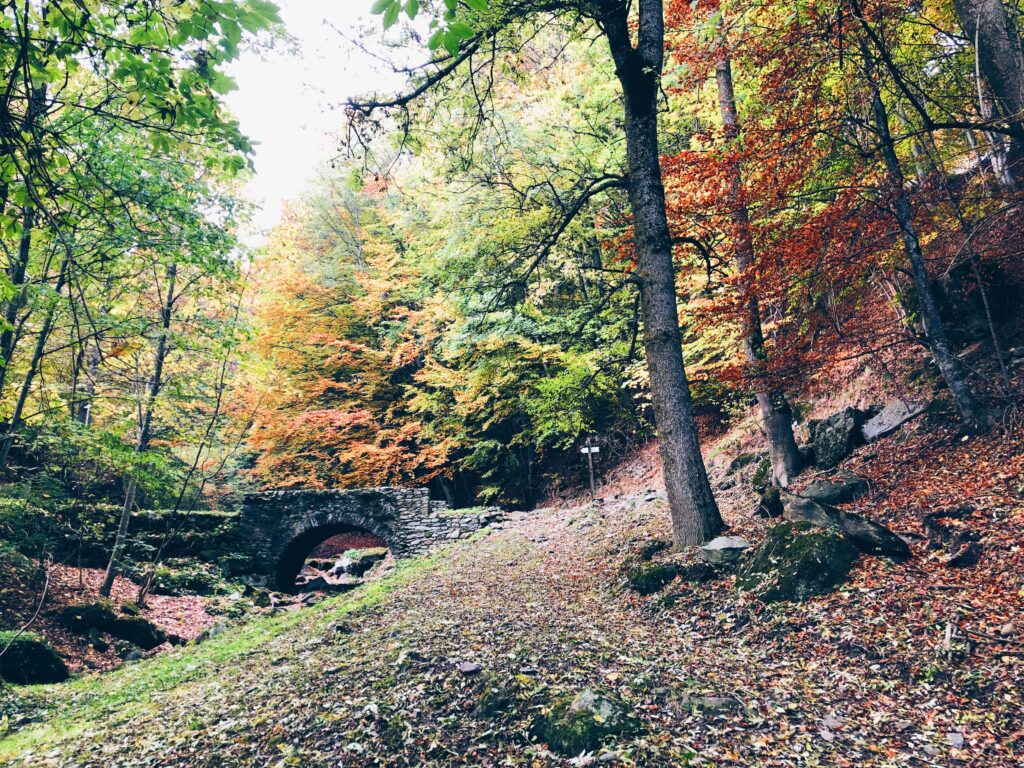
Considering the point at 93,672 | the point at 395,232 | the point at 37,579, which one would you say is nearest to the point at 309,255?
the point at 395,232

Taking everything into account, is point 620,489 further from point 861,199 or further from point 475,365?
point 861,199

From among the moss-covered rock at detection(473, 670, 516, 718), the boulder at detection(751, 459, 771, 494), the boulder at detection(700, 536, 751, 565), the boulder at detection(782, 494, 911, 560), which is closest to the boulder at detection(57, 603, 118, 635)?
the moss-covered rock at detection(473, 670, 516, 718)

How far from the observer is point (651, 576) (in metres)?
5.70

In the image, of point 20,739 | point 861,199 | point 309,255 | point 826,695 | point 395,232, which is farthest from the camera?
point 309,255

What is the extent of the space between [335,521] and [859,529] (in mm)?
14782

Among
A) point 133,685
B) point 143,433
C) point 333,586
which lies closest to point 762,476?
point 133,685

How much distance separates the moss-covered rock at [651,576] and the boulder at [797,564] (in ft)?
2.59

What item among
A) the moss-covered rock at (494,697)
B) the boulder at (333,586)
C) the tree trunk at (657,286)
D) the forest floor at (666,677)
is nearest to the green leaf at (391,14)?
the forest floor at (666,677)

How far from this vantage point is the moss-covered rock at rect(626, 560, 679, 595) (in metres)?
5.59

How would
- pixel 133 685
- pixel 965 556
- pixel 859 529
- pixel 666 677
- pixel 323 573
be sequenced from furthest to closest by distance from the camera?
pixel 323 573 < pixel 133 685 < pixel 859 529 < pixel 965 556 < pixel 666 677

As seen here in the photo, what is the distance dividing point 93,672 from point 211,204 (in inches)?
319

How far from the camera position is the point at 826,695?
322 cm

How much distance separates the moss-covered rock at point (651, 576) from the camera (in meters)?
5.59

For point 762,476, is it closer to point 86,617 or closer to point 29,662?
point 29,662
